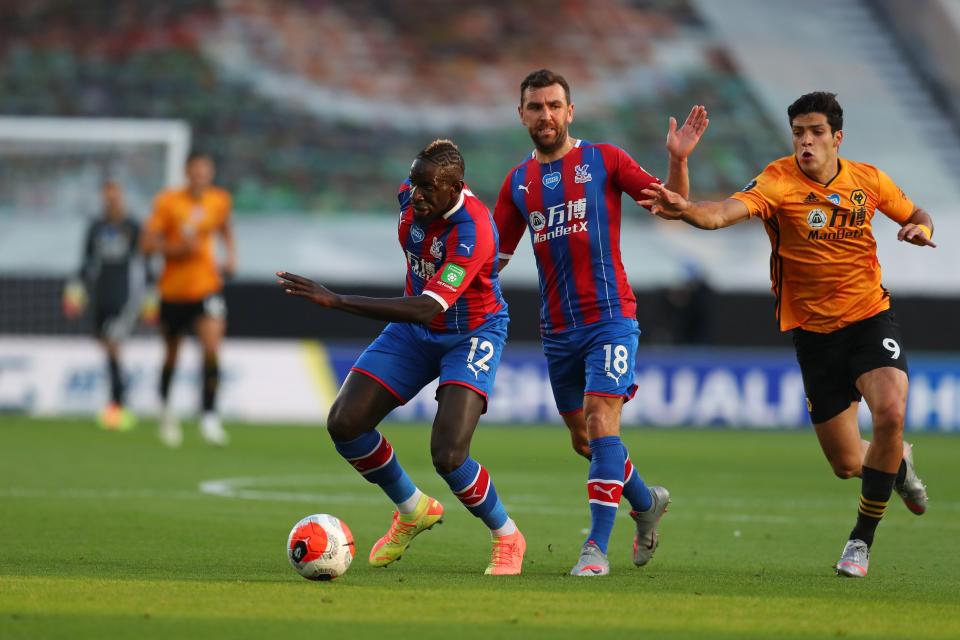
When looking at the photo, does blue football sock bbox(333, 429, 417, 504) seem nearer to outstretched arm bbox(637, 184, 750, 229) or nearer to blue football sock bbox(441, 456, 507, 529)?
blue football sock bbox(441, 456, 507, 529)

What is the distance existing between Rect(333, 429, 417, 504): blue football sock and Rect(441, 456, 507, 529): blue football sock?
34 centimetres

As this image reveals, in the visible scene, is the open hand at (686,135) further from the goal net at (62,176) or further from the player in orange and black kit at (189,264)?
the goal net at (62,176)

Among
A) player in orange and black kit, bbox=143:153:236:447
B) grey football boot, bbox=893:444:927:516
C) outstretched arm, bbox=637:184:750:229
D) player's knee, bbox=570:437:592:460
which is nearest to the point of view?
outstretched arm, bbox=637:184:750:229

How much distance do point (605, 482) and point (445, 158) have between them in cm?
167

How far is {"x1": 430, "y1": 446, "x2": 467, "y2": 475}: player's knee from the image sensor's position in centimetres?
714

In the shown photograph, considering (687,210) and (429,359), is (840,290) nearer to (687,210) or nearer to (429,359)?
(687,210)

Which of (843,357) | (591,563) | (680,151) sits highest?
(680,151)

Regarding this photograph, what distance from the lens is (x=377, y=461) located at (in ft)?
24.6

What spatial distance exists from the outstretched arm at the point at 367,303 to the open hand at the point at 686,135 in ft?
4.26

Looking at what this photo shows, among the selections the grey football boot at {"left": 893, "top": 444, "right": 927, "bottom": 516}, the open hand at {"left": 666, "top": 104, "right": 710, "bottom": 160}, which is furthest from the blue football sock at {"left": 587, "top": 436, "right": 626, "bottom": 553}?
the grey football boot at {"left": 893, "top": 444, "right": 927, "bottom": 516}

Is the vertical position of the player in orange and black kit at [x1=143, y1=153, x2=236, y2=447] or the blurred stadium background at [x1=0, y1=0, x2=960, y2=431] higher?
the blurred stadium background at [x1=0, y1=0, x2=960, y2=431]

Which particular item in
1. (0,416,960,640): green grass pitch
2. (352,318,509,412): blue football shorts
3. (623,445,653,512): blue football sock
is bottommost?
(0,416,960,640): green grass pitch

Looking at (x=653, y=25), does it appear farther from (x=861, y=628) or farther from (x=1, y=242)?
(x=861, y=628)

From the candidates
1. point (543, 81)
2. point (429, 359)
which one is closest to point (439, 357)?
point (429, 359)
